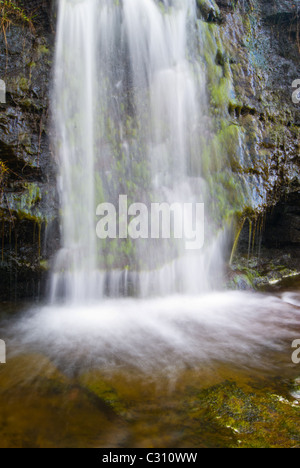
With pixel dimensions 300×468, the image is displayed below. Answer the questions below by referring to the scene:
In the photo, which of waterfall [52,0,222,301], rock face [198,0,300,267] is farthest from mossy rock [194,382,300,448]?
rock face [198,0,300,267]

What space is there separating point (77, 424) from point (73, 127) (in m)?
4.03

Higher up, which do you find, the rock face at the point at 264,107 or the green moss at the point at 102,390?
the rock face at the point at 264,107

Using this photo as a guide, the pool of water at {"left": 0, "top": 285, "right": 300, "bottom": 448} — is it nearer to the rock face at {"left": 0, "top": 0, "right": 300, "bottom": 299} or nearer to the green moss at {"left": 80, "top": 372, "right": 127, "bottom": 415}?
the green moss at {"left": 80, "top": 372, "right": 127, "bottom": 415}

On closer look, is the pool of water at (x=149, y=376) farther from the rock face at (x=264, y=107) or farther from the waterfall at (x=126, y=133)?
the rock face at (x=264, y=107)

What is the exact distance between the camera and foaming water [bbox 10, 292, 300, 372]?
3205 mm

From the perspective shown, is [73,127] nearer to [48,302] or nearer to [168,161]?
[168,161]

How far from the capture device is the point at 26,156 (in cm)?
456

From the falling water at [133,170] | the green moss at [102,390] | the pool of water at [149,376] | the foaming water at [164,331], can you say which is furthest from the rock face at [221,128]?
the green moss at [102,390]

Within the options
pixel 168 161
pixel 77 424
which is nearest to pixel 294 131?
pixel 168 161

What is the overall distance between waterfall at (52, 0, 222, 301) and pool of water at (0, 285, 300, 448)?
664mm

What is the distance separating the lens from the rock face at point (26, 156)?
450cm

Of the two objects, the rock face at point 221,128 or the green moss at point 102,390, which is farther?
the rock face at point 221,128

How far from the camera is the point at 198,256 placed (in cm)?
546

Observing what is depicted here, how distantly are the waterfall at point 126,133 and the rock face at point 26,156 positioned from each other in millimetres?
199
